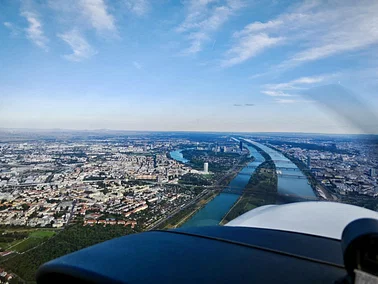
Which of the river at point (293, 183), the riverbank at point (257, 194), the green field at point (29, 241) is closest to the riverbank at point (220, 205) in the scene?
the riverbank at point (257, 194)

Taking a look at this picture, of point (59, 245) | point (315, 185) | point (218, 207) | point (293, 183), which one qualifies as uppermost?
point (315, 185)

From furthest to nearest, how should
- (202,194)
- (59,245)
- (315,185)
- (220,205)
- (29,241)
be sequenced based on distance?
(202,194)
(315,185)
(220,205)
(29,241)
(59,245)

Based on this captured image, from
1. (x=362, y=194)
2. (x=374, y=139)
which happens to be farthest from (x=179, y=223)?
(x=374, y=139)

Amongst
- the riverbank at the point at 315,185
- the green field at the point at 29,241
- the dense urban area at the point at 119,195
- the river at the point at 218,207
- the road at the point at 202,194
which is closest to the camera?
the dense urban area at the point at 119,195

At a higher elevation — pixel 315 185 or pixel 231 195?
pixel 315 185

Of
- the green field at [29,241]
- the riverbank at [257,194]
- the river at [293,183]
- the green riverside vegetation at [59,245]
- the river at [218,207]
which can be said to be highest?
the river at [293,183]

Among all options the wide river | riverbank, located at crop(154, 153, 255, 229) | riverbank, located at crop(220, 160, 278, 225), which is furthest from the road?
riverbank, located at crop(220, 160, 278, 225)

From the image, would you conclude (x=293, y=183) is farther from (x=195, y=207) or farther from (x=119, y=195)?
(x=119, y=195)

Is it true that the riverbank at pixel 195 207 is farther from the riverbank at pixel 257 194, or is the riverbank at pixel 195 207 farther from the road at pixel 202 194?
the riverbank at pixel 257 194

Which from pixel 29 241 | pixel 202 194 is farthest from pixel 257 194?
pixel 29 241
